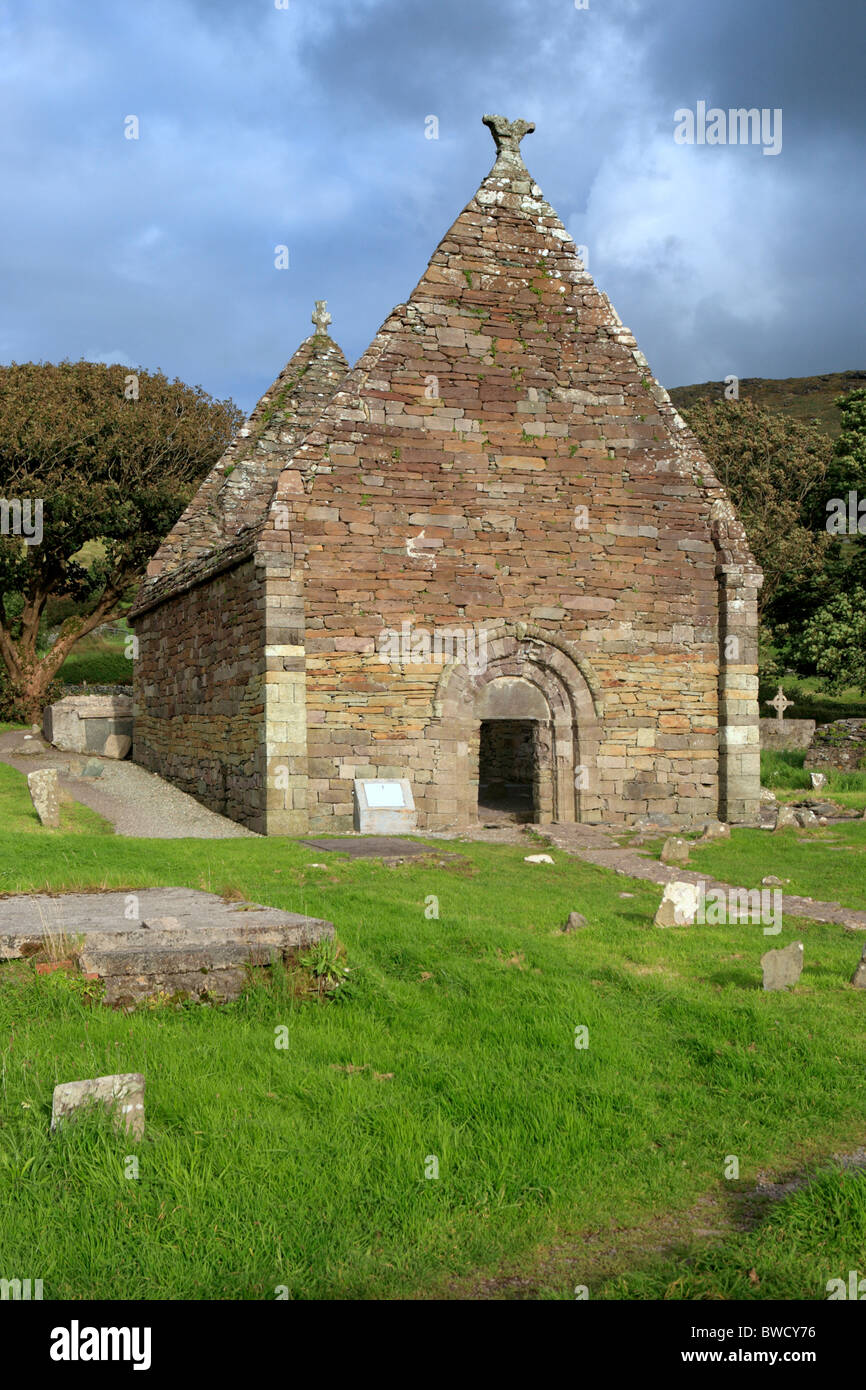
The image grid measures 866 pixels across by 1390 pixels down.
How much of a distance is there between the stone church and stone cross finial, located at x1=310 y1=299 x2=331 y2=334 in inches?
340

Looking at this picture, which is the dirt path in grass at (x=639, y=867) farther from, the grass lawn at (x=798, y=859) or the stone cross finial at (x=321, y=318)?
the stone cross finial at (x=321, y=318)

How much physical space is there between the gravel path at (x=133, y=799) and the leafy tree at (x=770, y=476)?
968 inches

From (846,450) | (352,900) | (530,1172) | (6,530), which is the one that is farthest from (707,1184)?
(846,450)

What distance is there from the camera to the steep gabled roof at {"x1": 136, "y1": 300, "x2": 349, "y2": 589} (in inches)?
958

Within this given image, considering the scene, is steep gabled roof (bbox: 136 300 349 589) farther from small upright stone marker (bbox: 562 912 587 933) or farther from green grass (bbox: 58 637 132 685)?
green grass (bbox: 58 637 132 685)

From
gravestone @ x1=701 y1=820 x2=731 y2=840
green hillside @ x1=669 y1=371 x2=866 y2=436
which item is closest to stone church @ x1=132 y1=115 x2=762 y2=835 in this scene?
gravestone @ x1=701 y1=820 x2=731 y2=840

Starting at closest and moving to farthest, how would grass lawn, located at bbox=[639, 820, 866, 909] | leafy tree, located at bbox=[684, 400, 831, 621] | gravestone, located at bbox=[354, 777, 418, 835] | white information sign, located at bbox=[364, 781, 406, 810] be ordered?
grass lawn, located at bbox=[639, 820, 866, 909] → gravestone, located at bbox=[354, 777, 418, 835] → white information sign, located at bbox=[364, 781, 406, 810] → leafy tree, located at bbox=[684, 400, 831, 621]

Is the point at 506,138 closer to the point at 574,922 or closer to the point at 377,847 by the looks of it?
the point at 377,847

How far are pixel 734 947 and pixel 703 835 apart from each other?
7229mm

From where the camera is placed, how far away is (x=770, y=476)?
40500 millimetres

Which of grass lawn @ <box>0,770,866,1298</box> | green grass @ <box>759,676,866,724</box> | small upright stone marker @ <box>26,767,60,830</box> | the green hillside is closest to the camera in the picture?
grass lawn @ <box>0,770,866,1298</box>

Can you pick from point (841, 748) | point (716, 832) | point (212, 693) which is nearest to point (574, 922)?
point (716, 832)

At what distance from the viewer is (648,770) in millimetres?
17422
